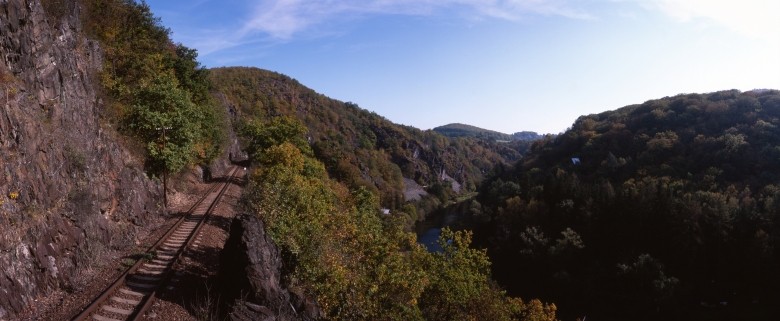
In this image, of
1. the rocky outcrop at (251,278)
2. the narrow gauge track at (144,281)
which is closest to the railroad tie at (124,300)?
the narrow gauge track at (144,281)

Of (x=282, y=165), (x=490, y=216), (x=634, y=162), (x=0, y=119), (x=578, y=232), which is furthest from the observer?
(x=634, y=162)

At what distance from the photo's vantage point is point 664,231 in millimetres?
56531

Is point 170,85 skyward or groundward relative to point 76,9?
groundward

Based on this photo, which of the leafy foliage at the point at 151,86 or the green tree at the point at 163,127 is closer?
the green tree at the point at 163,127

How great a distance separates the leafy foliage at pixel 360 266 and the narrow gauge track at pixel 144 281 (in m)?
3.33

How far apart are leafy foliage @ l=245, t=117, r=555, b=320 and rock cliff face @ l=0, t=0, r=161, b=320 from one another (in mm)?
5841

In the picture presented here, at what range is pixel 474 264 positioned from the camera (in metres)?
23.9

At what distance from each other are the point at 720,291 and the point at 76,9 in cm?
6489

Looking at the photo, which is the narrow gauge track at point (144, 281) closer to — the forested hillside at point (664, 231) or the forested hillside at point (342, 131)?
the forested hillside at point (664, 231)

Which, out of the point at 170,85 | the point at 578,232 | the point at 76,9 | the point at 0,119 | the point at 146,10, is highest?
the point at 146,10

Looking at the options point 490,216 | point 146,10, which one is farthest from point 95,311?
point 490,216

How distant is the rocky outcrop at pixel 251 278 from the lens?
11.8m

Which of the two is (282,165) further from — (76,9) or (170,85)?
(76,9)

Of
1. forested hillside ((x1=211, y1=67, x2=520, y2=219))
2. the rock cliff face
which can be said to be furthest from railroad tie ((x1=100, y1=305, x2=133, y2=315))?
forested hillside ((x1=211, y1=67, x2=520, y2=219))
